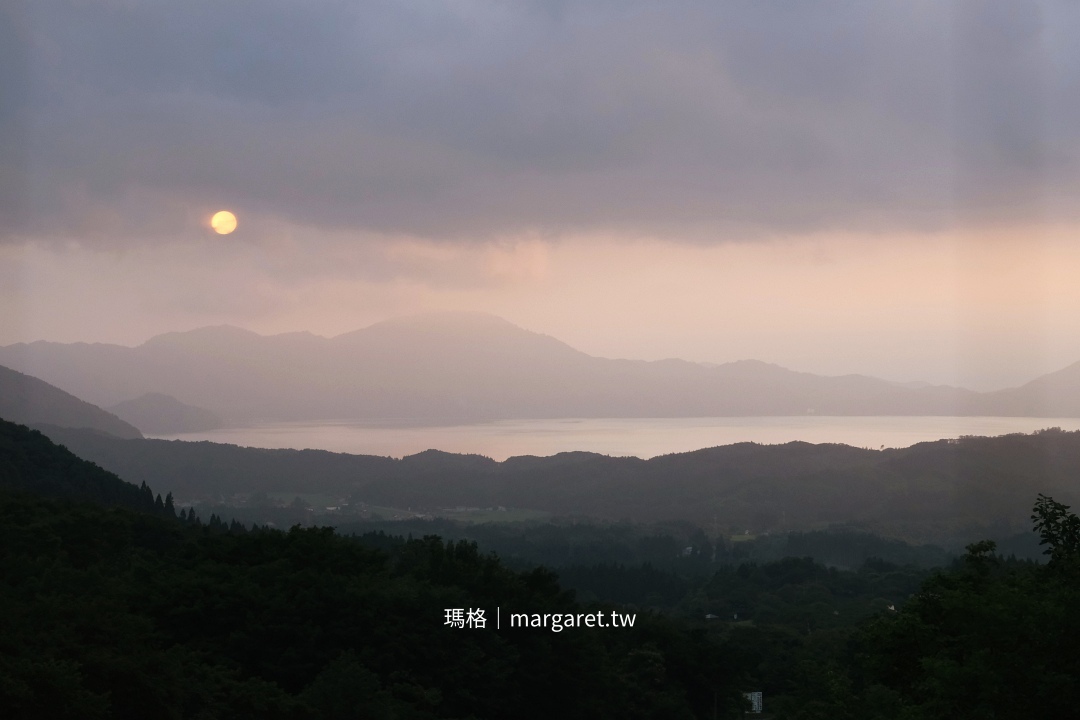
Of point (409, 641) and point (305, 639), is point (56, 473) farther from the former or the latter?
point (409, 641)

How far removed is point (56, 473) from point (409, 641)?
9157cm

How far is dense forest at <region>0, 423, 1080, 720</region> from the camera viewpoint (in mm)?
18109

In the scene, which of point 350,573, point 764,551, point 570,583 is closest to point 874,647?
point 350,573

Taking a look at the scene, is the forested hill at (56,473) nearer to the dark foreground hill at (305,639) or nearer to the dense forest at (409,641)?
the dense forest at (409,641)

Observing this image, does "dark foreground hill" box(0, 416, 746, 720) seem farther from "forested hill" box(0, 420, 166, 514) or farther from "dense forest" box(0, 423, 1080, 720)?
"forested hill" box(0, 420, 166, 514)

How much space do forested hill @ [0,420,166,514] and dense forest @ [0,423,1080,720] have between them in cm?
4645

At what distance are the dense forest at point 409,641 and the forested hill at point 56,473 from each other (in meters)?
46.5

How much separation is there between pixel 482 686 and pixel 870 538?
173390 mm

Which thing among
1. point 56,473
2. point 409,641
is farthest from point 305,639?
point 56,473

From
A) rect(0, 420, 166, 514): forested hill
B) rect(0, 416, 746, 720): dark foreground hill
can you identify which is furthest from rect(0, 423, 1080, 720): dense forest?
rect(0, 420, 166, 514): forested hill

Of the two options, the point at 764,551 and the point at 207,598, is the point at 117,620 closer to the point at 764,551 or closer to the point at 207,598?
the point at 207,598

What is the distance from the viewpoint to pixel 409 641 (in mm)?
33406

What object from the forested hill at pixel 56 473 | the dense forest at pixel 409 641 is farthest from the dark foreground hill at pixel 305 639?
the forested hill at pixel 56 473

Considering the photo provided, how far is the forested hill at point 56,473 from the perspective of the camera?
342 ft
